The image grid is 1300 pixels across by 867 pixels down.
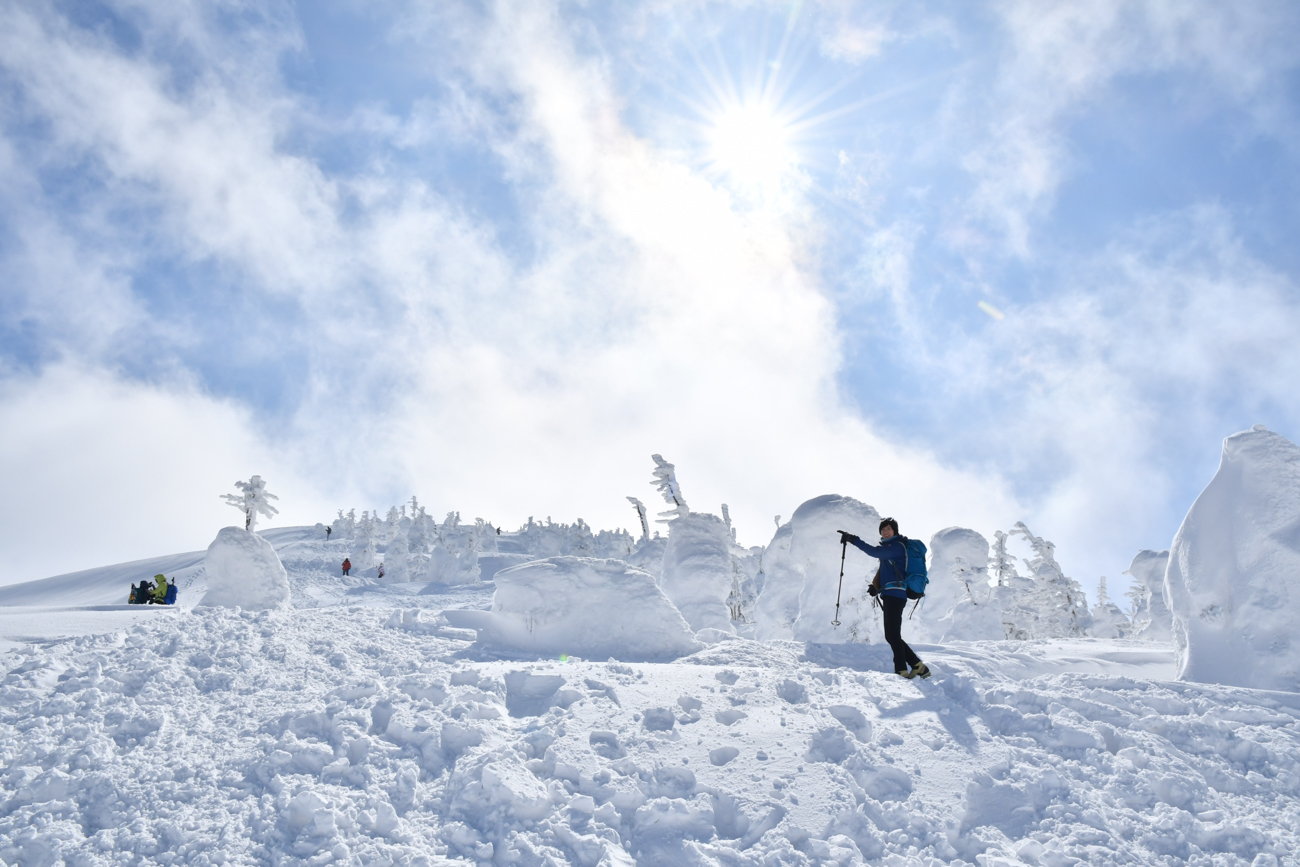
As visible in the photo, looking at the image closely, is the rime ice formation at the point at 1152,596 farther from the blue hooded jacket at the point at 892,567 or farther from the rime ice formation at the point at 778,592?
the blue hooded jacket at the point at 892,567

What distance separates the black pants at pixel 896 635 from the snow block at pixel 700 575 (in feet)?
48.0

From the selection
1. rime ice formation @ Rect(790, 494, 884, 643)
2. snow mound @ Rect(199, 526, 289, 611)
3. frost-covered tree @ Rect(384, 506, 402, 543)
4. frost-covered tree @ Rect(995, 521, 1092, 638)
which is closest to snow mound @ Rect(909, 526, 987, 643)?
frost-covered tree @ Rect(995, 521, 1092, 638)

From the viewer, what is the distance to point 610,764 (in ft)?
18.1

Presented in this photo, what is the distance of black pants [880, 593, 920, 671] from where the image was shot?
26.2 feet

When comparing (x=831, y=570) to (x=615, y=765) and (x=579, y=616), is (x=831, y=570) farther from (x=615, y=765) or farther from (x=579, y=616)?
(x=615, y=765)

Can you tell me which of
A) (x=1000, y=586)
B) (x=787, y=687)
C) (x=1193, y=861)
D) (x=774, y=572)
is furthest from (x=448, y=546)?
(x=1193, y=861)

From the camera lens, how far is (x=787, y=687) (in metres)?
7.11

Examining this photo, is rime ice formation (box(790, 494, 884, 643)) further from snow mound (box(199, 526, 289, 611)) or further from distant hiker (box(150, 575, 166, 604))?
distant hiker (box(150, 575, 166, 604))

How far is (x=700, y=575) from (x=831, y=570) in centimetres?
522

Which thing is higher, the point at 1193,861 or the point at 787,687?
the point at 787,687

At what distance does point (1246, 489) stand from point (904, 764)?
880 cm

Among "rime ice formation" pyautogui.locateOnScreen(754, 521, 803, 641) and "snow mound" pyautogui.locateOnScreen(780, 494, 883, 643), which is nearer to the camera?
"snow mound" pyautogui.locateOnScreen(780, 494, 883, 643)

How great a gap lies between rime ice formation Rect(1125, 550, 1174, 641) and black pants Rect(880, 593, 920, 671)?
26.6m

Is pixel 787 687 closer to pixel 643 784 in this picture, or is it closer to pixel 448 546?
pixel 643 784
